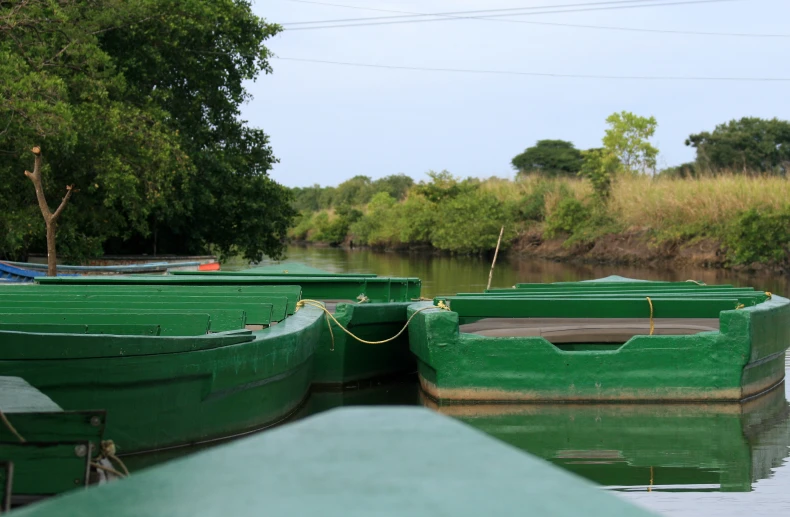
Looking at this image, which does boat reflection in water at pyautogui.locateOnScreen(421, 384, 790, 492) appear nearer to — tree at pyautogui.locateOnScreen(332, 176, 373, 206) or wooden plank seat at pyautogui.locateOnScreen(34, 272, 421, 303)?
wooden plank seat at pyautogui.locateOnScreen(34, 272, 421, 303)

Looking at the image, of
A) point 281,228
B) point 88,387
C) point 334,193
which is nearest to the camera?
point 88,387

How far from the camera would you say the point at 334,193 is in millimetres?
101312

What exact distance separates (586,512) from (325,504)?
40cm

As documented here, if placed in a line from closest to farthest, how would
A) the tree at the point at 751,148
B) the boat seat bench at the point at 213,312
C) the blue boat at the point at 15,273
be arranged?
the boat seat bench at the point at 213,312 → the blue boat at the point at 15,273 → the tree at the point at 751,148

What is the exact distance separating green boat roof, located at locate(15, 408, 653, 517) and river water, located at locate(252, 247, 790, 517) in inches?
187

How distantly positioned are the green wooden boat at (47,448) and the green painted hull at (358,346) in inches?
232

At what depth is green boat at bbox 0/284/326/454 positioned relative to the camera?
6.41 metres

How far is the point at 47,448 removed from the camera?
12.1 ft

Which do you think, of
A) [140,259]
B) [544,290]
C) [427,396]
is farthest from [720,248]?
[427,396]

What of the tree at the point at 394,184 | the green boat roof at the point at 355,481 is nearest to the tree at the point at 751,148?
the tree at the point at 394,184

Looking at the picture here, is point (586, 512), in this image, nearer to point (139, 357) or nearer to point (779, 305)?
point (139, 357)

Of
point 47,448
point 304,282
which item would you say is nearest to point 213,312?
point 304,282

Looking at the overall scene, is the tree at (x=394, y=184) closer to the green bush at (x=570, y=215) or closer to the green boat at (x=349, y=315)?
the green bush at (x=570, y=215)

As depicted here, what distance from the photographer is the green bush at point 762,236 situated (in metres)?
31.3
